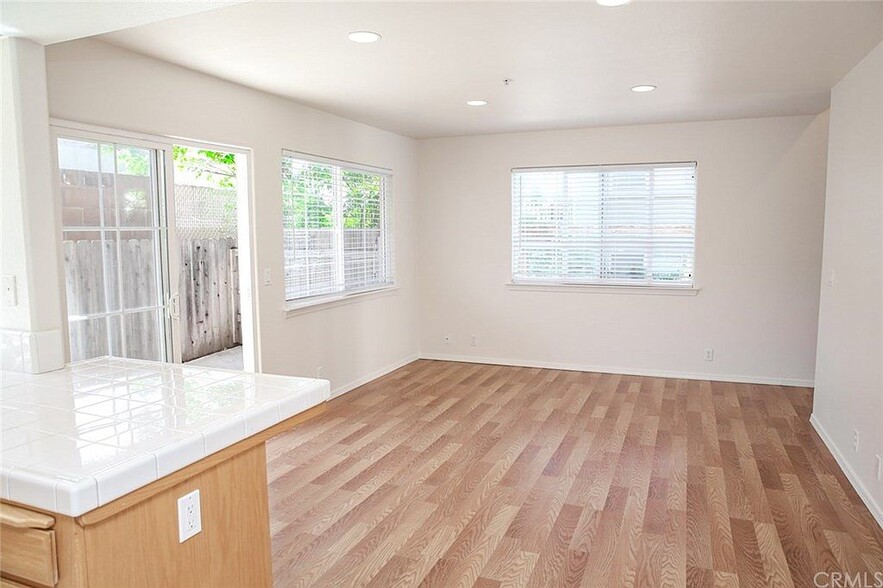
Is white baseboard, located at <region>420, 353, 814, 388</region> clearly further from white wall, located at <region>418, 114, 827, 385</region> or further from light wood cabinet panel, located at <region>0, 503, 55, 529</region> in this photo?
light wood cabinet panel, located at <region>0, 503, 55, 529</region>

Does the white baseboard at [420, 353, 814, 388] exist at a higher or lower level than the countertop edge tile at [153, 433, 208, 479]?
lower

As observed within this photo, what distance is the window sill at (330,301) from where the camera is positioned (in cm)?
470

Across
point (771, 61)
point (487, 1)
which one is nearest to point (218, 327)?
point (487, 1)

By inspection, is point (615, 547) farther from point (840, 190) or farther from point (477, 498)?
point (840, 190)

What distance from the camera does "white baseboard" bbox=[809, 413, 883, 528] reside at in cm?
296

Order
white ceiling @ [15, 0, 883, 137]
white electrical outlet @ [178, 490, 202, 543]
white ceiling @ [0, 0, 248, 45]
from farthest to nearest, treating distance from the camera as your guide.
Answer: white ceiling @ [15, 0, 883, 137] < white ceiling @ [0, 0, 248, 45] < white electrical outlet @ [178, 490, 202, 543]

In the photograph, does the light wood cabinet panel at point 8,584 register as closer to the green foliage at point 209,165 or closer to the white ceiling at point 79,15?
the white ceiling at point 79,15

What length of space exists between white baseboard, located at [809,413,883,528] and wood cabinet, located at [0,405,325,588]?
2.88 meters

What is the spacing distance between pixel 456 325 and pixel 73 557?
5.53m

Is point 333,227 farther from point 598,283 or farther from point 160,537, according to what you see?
point 160,537

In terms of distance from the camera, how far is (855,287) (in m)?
3.49

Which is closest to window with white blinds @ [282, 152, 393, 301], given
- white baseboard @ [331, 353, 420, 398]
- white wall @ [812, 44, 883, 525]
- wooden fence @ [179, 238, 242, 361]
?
white baseboard @ [331, 353, 420, 398]

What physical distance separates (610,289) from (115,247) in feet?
14.6

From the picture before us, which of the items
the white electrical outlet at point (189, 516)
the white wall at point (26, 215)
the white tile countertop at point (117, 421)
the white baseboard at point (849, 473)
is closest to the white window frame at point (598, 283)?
the white baseboard at point (849, 473)
